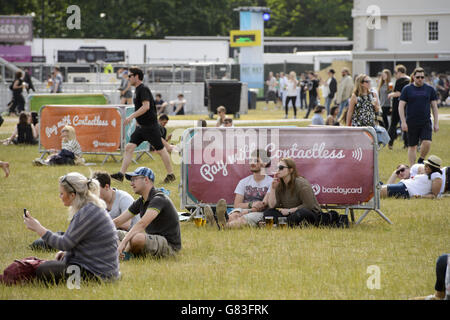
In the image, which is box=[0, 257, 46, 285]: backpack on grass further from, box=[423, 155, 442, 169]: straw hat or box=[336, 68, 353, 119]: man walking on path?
box=[336, 68, 353, 119]: man walking on path

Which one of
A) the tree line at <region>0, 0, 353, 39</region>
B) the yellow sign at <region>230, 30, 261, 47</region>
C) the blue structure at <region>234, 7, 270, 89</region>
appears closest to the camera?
the blue structure at <region>234, 7, 270, 89</region>

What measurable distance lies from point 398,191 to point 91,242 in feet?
23.2

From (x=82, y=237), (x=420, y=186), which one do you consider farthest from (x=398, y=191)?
(x=82, y=237)

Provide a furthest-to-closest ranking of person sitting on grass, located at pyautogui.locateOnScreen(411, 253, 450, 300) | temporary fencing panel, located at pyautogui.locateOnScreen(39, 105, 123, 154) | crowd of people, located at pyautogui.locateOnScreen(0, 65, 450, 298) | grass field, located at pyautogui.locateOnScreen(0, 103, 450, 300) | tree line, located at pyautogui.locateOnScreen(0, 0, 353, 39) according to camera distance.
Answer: tree line, located at pyautogui.locateOnScreen(0, 0, 353, 39) < temporary fencing panel, located at pyautogui.locateOnScreen(39, 105, 123, 154) < crowd of people, located at pyautogui.locateOnScreen(0, 65, 450, 298) < grass field, located at pyautogui.locateOnScreen(0, 103, 450, 300) < person sitting on grass, located at pyautogui.locateOnScreen(411, 253, 450, 300)

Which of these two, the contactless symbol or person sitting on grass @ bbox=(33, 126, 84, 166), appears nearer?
the contactless symbol

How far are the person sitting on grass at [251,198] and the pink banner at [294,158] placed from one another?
15 cm

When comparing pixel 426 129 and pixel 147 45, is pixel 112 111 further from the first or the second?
pixel 147 45

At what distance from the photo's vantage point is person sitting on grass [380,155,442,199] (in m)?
13.1

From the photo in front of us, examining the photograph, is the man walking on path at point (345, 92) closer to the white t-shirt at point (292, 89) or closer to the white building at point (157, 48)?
the white t-shirt at point (292, 89)

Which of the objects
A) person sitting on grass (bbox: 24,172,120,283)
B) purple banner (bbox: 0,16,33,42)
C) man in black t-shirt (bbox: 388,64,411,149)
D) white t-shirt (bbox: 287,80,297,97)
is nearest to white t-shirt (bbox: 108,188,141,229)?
person sitting on grass (bbox: 24,172,120,283)

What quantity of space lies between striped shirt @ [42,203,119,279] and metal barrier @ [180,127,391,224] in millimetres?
3774

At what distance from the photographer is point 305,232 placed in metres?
10.2

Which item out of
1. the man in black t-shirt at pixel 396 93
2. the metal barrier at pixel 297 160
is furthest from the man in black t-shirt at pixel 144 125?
the man in black t-shirt at pixel 396 93

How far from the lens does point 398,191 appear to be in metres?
13.3
